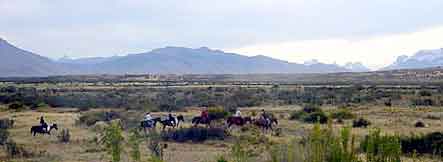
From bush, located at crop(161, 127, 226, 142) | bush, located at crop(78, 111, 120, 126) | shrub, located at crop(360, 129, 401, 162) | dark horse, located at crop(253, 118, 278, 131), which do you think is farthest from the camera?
bush, located at crop(78, 111, 120, 126)

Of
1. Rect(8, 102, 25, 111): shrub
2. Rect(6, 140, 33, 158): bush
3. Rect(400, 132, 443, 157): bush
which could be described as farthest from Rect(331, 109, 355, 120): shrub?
Rect(8, 102, 25, 111): shrub

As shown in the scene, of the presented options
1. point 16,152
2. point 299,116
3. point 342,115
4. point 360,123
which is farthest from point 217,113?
point 16,152

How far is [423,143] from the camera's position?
22.3 meters

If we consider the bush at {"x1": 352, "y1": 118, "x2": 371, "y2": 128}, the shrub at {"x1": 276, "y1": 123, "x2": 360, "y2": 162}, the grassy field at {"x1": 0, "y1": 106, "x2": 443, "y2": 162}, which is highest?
the shrub at {"x1": 276, "y1": 123, "x2": 360, "y2": 162}

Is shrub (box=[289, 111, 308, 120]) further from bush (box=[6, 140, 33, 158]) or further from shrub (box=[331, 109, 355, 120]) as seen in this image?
bush (box=[6, 140, 33, 158])

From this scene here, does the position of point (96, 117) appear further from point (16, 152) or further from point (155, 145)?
point (155, 145)

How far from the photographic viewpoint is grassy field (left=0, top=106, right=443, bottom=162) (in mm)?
22938

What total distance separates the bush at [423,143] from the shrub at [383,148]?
10470mm

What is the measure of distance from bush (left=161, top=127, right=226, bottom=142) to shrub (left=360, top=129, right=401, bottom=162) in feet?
54.1

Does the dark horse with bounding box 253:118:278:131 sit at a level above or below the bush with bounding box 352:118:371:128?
above

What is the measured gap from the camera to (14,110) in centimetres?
4712

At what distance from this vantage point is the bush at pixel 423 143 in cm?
2180

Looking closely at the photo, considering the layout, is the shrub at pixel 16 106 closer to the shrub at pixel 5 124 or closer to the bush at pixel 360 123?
the shrub at pixel 5 124

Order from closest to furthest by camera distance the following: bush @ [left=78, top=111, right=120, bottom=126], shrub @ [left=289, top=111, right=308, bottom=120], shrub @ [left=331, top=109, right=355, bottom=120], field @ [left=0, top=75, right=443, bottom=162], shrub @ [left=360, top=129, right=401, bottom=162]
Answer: shrub @ [left=360, top=129, right=401, bottom=162] < field @ [left=0, top=75, right=443, bottom=162] < bush @ [left=78, top=111, right=120, bottom=126] < shrub @ [left=331, top=109, right=355, bottom=120] < shrub @ [left=289, top=111, right=308, bottom=120]
